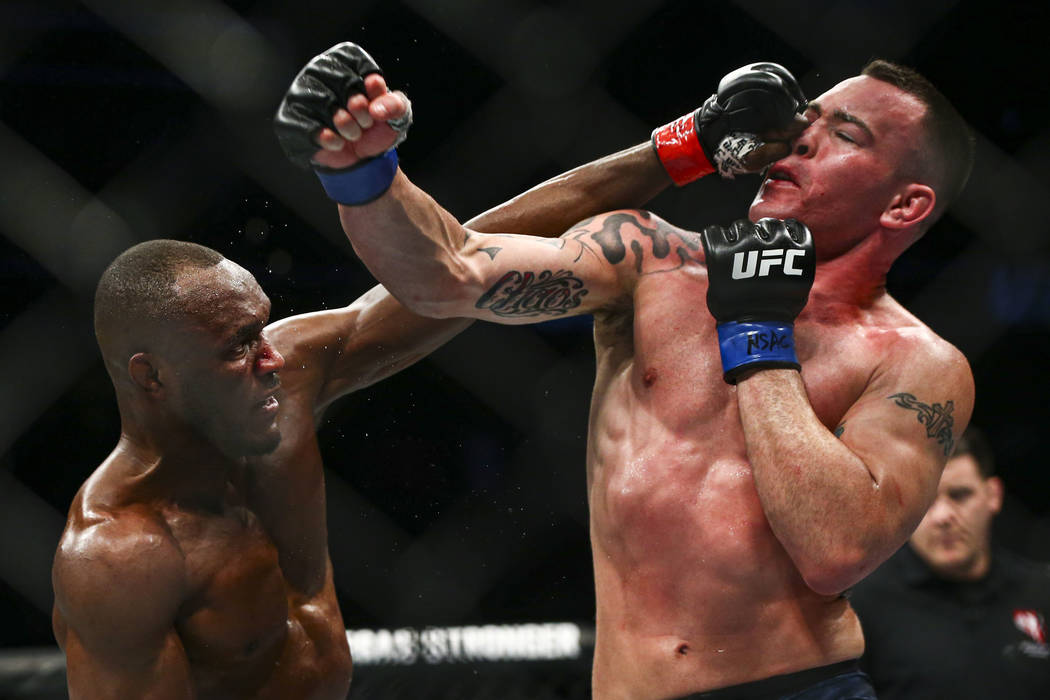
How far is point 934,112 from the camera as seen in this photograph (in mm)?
1944

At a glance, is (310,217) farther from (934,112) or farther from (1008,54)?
(1008,54)

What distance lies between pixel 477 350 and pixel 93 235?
1.21 meters

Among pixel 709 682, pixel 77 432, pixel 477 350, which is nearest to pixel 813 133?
pixel 709 682

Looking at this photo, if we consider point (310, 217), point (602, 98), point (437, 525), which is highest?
point (310, 217)

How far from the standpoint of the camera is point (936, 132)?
1.96 m

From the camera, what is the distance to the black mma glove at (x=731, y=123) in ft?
5.92

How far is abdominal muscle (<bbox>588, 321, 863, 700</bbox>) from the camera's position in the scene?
171cm

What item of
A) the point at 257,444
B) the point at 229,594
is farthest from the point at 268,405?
the point at 229,594

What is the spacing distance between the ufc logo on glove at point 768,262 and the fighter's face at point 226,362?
2.54 ft

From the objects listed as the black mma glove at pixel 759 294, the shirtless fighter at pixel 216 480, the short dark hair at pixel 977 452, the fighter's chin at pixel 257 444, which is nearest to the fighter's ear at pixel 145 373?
the shirtless fighter at pixel 216 480

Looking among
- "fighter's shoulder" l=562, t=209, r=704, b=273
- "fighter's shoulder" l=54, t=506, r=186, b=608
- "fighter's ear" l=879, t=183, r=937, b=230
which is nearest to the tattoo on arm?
"fighter's shoulder" l=562, t=209, r=704, b=273

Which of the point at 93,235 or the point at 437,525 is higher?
the point at 93,235

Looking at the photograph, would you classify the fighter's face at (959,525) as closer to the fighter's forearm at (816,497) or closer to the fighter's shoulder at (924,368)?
the fighter's shoulder at (924,368)

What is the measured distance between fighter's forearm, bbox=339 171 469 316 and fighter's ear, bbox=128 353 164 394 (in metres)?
0.48
